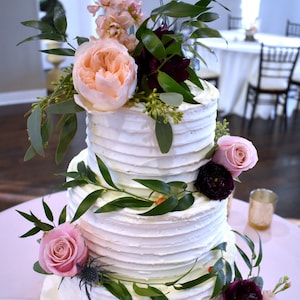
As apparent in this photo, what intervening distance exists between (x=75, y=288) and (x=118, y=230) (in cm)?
27

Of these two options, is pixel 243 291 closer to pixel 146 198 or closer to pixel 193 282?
pixel 193 282

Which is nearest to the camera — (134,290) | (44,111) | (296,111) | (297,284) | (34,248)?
(44,111)

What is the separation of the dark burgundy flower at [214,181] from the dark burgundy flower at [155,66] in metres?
0.25

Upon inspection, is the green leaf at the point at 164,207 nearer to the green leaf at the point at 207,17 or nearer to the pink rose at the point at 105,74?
the pink rose at the point at 105,74

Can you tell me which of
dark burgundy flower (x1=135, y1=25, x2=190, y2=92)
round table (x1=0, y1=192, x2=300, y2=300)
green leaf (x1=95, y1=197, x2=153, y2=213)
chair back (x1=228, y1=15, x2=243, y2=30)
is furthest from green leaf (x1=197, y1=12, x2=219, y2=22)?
chair back (x1=228, y1=15, x2=243, y2=30)

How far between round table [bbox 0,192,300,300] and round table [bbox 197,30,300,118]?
9.49 feet

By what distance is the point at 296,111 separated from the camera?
4836 millimetres

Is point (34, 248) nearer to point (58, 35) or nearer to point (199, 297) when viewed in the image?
point (199, 297)

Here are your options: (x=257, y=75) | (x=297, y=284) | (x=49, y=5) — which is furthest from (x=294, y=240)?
(x=49, y=5)

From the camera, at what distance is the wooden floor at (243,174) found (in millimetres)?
2992

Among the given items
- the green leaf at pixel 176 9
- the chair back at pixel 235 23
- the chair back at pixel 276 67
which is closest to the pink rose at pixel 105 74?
the green leaf at pixel 176 9

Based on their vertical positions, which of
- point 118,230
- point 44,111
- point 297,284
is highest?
point 44,111

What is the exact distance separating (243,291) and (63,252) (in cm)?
48

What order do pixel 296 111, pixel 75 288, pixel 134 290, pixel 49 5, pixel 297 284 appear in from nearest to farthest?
pixel 134 290, pixel 75 288, pixel 297 284, pixel 296 111, pixel 49 5
